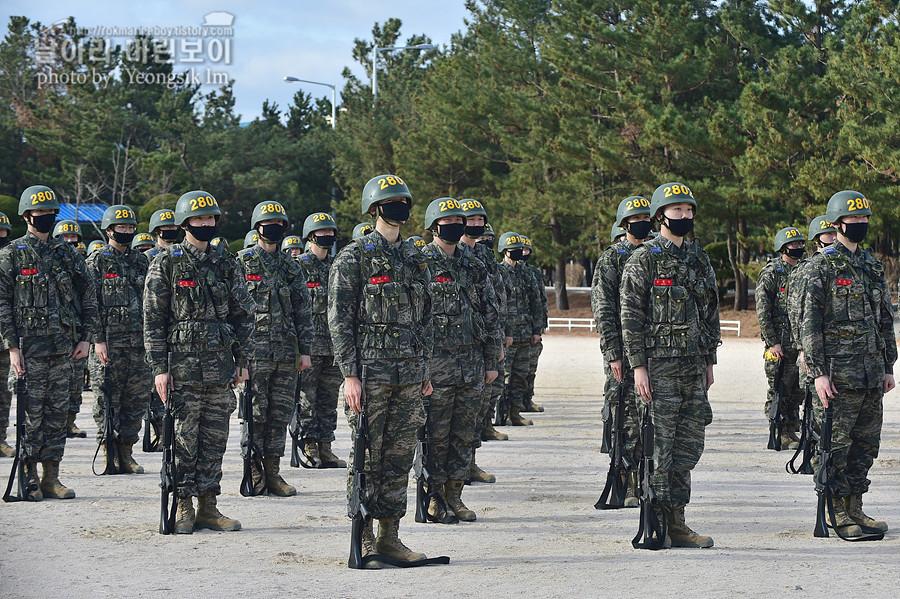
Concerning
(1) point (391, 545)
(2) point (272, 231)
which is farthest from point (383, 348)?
(2) point (272, 231)

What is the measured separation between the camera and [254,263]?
9.90 metres

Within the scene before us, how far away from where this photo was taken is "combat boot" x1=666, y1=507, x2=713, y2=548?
24.4 ft

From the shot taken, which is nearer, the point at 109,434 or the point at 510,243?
the point at 109,434

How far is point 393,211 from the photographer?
713cm

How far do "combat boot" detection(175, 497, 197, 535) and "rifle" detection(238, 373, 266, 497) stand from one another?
1319 millimetres

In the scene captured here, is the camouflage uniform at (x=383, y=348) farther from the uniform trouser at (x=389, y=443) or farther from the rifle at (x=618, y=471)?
the rifle at (x=618, y=471)

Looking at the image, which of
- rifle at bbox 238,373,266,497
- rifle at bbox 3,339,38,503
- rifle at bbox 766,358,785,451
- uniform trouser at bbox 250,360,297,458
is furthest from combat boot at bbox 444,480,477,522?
rifle at bbox 766,358,785,451

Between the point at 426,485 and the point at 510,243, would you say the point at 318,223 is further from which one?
the point at 426,485

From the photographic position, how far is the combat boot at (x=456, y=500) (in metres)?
8.53

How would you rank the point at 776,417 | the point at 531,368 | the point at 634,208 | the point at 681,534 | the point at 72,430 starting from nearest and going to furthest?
the point at 681,534
the point at 634,208
the point at 776,417
the point at 72,430
the point at 531,368

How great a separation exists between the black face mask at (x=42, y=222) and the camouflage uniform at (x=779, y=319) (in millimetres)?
7624

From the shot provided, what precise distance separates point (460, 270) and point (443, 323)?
541 mm

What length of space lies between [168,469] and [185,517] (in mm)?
431

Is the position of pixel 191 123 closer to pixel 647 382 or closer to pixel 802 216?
pixel 802 216
